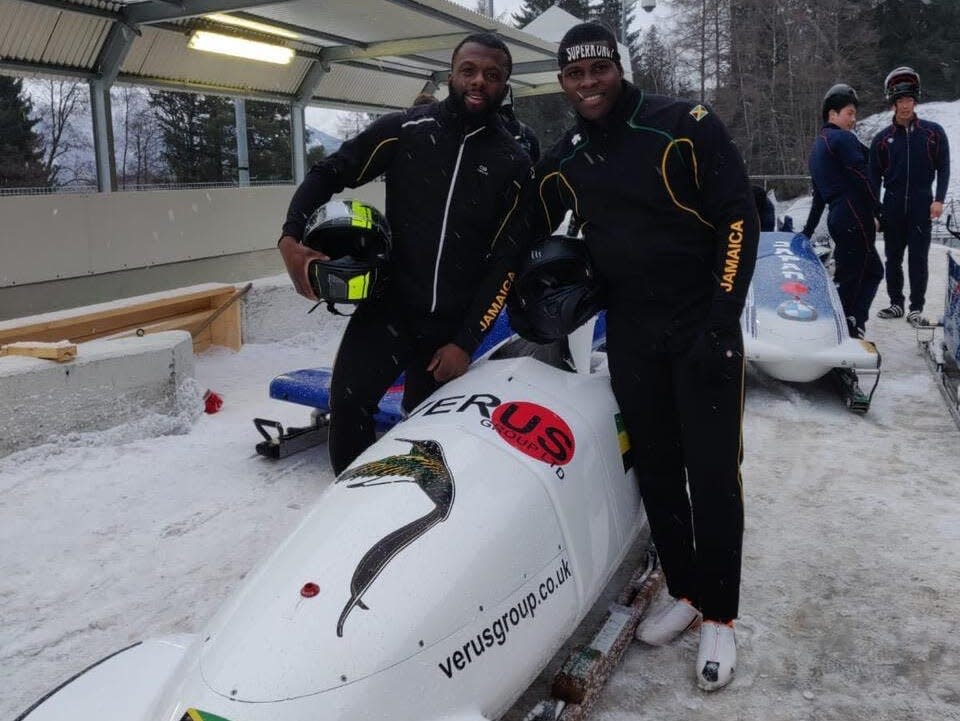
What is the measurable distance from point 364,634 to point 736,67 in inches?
1275

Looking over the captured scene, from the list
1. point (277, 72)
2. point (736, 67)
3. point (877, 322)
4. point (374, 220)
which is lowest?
point (877, 322)

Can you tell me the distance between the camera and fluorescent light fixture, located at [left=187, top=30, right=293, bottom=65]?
698cm

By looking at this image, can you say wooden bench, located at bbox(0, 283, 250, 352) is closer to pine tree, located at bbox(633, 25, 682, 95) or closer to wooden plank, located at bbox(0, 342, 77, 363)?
wooden plank, located at bbox(0, 342, 77, 363)

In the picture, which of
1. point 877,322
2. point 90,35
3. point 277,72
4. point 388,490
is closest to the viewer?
point 388,490

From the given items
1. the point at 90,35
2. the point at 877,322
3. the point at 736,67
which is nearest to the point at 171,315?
the point at 90,35

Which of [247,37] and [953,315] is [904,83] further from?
[247,37]

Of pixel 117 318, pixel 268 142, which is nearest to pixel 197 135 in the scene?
pixel 268 142

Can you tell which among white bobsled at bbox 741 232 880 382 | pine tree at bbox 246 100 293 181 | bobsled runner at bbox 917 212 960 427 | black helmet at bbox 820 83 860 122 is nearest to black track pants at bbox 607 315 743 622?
white bobsled at bbox 741 232 880 382

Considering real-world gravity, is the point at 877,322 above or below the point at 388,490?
below

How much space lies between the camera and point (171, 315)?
5.67 m

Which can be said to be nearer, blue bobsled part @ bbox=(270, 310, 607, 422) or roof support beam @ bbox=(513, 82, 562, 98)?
blue bobsled part @ bbox=(270, 310, 607, 422)

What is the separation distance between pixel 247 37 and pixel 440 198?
5.57 m

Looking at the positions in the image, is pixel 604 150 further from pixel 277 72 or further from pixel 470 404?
pixel 277 72

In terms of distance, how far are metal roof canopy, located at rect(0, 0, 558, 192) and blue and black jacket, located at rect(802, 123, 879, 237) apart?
3059 millimetres
